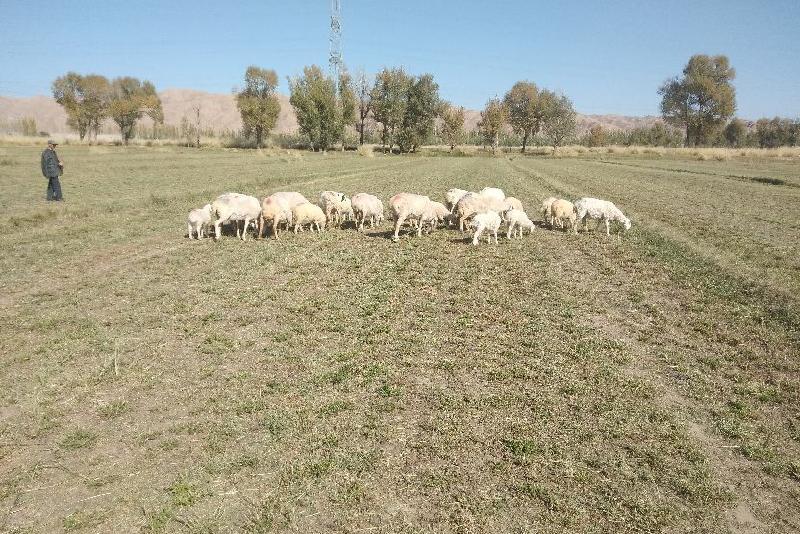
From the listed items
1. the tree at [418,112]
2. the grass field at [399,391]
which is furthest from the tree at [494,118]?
the grass field at [399,391]

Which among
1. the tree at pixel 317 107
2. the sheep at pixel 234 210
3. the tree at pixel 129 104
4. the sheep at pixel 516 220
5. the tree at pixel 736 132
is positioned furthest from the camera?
the tree at pixel 736 132

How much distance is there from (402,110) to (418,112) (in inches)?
139

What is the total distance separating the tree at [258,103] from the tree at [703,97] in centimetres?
9418

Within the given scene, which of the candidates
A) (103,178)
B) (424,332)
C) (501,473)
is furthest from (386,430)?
(103,178)

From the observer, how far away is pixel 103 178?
33.2 meters

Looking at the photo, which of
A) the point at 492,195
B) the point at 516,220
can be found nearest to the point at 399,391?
the point at 516,220

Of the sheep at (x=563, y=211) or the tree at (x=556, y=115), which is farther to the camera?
the tree at (x=556, y=115)

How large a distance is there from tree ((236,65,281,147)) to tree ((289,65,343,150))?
529 inches

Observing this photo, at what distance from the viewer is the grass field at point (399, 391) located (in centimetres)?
460

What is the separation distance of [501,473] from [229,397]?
12.3ft

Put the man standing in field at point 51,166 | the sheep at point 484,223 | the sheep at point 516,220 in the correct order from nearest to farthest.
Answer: the sheep at point 484,223
the sheep at point 516,220
the man standing in field at point 51,166

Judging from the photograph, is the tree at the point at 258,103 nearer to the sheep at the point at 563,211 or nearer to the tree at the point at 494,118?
the tree at the point at 494,118

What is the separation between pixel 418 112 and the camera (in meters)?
97.4

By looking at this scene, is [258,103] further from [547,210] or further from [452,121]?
[547,210]
